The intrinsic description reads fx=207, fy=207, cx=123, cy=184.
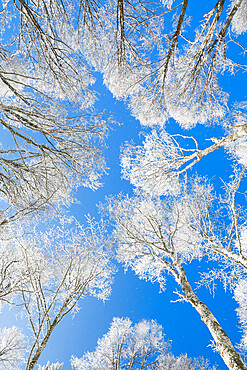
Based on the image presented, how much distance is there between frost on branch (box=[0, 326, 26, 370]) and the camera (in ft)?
34.2

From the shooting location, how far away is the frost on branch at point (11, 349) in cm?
1041

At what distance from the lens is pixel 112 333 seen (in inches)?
358

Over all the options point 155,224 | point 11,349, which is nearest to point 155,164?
point 155,224

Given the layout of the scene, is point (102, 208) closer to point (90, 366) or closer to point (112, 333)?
point (112, 333)

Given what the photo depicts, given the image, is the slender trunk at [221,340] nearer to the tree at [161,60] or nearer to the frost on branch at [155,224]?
the frost on branch at [155,224]

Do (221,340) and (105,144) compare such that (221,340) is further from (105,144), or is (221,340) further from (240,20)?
(240,20)

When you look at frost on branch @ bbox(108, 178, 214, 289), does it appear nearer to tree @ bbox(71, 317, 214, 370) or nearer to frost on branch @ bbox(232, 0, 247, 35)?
tree @ bbox(71, 317, 214, 370)

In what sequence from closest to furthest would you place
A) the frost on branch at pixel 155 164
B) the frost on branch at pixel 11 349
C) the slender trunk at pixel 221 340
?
the slender trunk at pixel 221 340, the frost on branch at pixel 155 164, the frost on branch at pixel 11 349

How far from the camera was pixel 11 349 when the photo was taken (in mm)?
10500

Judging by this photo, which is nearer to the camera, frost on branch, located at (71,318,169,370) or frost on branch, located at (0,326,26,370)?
frost on branch, located at (71,318,169,370)

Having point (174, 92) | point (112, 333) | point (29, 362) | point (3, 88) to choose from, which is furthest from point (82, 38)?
point (112, 333)

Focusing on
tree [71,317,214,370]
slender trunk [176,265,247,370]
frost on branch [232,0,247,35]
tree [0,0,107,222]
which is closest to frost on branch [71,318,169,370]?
tree [71,317,214,370]

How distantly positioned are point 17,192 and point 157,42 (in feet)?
13.5

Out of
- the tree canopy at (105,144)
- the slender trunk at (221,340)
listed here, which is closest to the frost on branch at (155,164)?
the tree canopy at (105,144)
